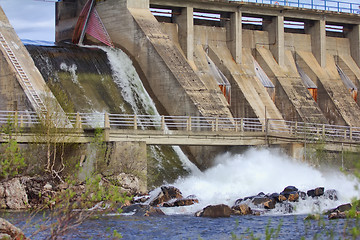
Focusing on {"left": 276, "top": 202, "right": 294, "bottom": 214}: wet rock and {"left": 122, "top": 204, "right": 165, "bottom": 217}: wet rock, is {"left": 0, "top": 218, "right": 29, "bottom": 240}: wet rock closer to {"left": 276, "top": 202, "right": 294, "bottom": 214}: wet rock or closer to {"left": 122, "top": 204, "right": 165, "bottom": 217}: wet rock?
{"left": 122, "top": 204, "right": 165, "bottom": 217}: wet rock

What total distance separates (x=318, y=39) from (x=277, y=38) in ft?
15.6

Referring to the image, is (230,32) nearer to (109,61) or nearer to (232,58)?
(232,58)

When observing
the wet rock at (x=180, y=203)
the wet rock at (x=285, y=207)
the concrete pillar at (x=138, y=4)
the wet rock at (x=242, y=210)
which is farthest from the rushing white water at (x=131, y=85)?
the wet rock at (x=242, y=210)

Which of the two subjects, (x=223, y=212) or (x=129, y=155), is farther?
(x=129, y=155)

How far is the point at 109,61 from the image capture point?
43.8m

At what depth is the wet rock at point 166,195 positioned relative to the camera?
29734 millimetres

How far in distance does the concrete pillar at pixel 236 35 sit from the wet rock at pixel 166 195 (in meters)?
22.3

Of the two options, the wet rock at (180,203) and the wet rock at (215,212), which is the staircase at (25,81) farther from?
the wet rock at (215,212)

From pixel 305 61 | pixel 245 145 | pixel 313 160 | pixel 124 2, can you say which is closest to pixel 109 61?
pixel 124 2

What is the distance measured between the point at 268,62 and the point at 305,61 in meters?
4.39

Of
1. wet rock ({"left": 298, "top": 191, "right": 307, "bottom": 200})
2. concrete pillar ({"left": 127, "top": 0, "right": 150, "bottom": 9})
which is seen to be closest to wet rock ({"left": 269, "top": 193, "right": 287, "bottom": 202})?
wet rock ({"left": 298, "top": 191, "right": 307, "bottom": 200})

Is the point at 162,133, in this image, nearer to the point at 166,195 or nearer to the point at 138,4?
the point at 166,195

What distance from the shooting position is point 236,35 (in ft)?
170

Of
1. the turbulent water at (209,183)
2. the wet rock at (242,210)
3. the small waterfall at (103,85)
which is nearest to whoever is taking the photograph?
the turbulent water at (209,183)
